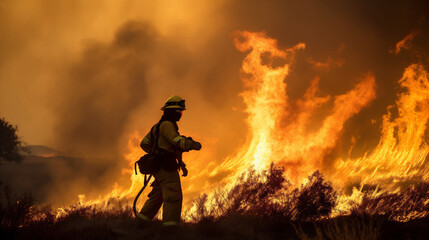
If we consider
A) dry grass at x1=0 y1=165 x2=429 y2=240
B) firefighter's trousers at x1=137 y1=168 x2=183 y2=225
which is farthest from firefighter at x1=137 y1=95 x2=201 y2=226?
dry grass at x1=0 y1=165 x2=429 y2=240

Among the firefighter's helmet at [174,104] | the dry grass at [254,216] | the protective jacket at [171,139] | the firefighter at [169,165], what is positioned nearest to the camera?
the dry grass at [254,216]

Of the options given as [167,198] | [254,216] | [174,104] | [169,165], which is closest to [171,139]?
[169,165]

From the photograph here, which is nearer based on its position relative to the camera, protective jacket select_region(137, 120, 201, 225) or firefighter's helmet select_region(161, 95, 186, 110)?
protective jacket select_region(137, 120, 201, 225)

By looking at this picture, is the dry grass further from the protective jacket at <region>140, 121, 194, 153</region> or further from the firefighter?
the protective jacket at <region>140, 121, 194, 153</region>

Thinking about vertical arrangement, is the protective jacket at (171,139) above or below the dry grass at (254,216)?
above

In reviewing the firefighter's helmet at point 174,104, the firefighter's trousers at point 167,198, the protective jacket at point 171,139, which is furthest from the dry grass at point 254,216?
the firefighter's helmet at point 174,104

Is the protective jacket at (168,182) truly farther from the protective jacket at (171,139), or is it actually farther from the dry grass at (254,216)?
the dry grass at (254,216)

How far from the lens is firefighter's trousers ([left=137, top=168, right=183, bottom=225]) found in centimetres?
662

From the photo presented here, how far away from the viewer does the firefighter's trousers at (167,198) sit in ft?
21.7

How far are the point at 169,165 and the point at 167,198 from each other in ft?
2.04

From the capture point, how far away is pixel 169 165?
6859 mm

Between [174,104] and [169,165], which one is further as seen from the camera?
[174,104]

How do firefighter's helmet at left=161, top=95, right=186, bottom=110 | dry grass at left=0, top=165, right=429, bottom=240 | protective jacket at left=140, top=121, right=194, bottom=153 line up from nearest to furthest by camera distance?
dry grass at left=0, top=165, right=429, bottom=240 < protective jacket at left=140, top=121, right=194, bottom=153 < firefighter's helmet at left=161, top=95, right=186, bottom=110

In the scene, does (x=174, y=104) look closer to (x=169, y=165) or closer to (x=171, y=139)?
(x=171, y=139)
